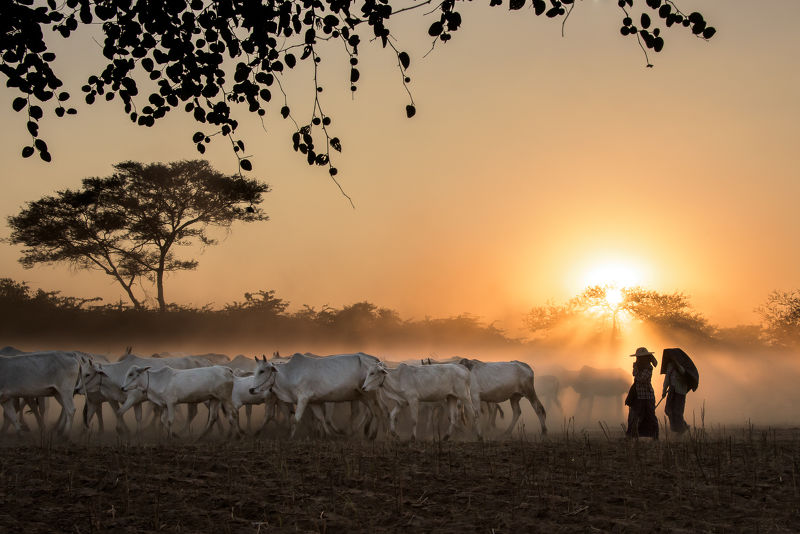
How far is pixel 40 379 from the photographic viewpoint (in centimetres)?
1792

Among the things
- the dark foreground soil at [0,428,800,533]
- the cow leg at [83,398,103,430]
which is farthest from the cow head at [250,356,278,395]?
Result: the dark foreground soil at [0,428,800,533]

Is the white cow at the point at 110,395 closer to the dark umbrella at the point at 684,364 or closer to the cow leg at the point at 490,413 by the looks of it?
the cow leg at the point at 490,413

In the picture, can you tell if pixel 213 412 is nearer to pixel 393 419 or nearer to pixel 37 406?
pixel 393 419

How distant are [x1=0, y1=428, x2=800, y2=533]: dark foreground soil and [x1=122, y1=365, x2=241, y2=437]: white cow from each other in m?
6.41

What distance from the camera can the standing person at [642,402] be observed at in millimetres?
16578

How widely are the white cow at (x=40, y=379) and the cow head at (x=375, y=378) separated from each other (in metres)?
6.19

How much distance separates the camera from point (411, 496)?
30.9 feet

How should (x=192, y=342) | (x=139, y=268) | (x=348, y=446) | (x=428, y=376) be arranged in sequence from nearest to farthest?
(x=348, y=446) < (x=428, y=376) < (x=139, y=268) < (x=192, y=342)

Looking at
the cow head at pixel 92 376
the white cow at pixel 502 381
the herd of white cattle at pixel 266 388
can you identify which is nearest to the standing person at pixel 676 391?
the herd of white cattle at pixel 266 388

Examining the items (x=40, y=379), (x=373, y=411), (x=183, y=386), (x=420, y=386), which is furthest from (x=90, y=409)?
(x=420, y=386)

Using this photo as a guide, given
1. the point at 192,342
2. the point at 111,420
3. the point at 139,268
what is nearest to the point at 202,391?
the point at 111,420

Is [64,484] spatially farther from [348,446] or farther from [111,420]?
[111,420]

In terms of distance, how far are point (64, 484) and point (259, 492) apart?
7.60 ft

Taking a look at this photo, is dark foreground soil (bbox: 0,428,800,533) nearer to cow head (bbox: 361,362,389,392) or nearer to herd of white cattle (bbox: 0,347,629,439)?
cow head (bbox: 361,362,389,392)
